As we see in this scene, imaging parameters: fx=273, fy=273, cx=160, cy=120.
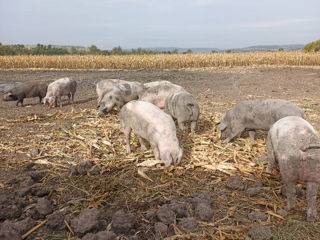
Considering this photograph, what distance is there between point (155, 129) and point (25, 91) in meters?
8.58

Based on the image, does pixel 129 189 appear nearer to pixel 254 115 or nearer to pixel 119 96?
pixel 254 115

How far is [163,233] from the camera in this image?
3285 millimetres

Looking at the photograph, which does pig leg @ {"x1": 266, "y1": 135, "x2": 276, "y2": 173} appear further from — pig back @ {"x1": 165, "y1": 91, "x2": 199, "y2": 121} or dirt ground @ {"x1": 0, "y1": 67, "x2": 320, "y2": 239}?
pig back @ {"x1": 165, "y1": 91, "x2": 199, "y2": 121}

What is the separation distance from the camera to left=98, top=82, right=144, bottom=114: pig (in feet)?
28.6

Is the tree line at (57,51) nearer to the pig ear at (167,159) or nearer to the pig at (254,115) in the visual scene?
the pig at (254,115)

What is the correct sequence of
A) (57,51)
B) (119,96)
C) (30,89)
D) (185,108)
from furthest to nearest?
(57,51), (30,89), (119,96), (185,108)

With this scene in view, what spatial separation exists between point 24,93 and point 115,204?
30.7 feet

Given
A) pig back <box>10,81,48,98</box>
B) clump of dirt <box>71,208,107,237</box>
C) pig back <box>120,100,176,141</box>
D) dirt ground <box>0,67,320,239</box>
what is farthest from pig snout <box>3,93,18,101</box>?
clump of dirt <box>71,208,107,237</box>

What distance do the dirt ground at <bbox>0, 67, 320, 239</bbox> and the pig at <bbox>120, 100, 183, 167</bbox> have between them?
0.24 m

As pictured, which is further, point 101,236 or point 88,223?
point 88,223

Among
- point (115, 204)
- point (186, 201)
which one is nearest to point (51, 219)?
point (115, 204)

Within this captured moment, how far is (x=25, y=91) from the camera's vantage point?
1149 centimetres

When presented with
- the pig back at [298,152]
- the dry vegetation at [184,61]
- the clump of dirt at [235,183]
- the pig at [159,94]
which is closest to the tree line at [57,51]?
the dry vegetation at [184,61]

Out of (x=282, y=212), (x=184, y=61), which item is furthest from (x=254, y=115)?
(x=184, y=61)
